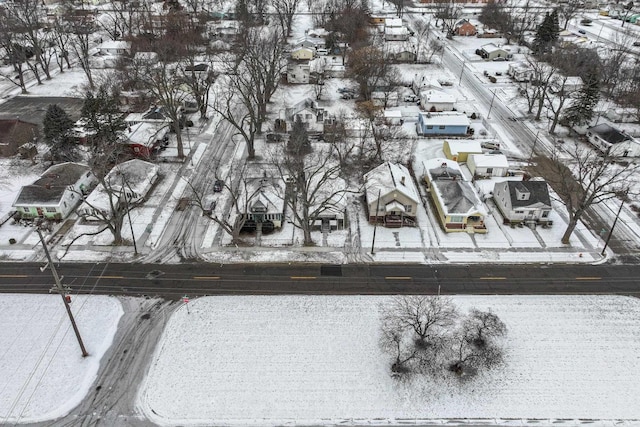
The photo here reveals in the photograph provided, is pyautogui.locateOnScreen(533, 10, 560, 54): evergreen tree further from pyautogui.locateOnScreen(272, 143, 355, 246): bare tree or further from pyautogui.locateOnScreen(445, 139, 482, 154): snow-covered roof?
pyautogui.locateOnScreen(272, 143, 355, 246): bare tree

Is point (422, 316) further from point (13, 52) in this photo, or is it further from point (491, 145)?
point (13, 52)

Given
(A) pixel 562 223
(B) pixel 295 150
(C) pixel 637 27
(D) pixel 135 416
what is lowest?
(D) pixel 135 416

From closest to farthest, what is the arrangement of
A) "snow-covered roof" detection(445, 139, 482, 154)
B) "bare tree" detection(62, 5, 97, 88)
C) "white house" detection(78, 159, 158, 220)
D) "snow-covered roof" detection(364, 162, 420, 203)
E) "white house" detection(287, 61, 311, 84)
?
"snow-covered roof" detection(364, 162, 420, 203)
"white house" detection(78, 159, 158, 220)
"snow-covered roof" detection(445, 139, 482, 154)
"white house" detection(287, 61, 311, 84)
"bare tree" detection(62, 5, 97, 88)

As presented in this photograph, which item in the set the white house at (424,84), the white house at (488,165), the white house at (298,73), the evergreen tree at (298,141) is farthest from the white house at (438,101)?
the white house at (298,73)

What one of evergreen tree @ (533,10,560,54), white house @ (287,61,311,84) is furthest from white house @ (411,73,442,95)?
evergreen tree @ (533,10,560,54)

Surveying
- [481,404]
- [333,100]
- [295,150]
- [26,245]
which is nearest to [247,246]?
[295,150]

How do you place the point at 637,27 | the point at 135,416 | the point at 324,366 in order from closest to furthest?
the point at 135,416, the point at 324,366, the point at 637,27

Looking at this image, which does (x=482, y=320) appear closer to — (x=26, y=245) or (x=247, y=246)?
(x=247, y=246)
